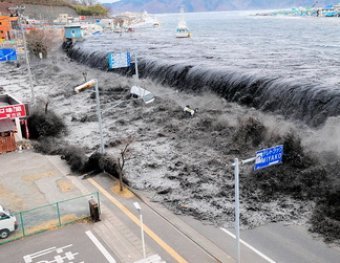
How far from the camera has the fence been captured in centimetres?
1691

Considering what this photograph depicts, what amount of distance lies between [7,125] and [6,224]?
13.8 meters

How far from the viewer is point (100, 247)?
16016 mm

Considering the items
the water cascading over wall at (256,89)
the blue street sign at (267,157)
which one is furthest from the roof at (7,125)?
the blue street sign at (267,157)

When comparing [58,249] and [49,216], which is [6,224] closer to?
[49,216]

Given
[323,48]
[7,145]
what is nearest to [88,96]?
[7,145]

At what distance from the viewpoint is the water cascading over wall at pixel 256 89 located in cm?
3052

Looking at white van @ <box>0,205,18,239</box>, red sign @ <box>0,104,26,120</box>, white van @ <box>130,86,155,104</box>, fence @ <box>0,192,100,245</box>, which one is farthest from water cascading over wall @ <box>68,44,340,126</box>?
white van @ <box>0,205,18,239</box>

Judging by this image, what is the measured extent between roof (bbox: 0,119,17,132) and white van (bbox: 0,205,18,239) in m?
12.6

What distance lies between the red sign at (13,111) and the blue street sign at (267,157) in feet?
68.8

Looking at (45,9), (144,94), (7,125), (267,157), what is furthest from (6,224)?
(45,9)

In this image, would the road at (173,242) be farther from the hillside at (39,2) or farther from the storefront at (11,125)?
the hillside at (39,2)

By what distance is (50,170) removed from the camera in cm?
2444

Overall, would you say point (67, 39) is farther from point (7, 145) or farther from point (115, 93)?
point (7, 145)

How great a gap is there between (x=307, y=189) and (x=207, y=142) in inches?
386
